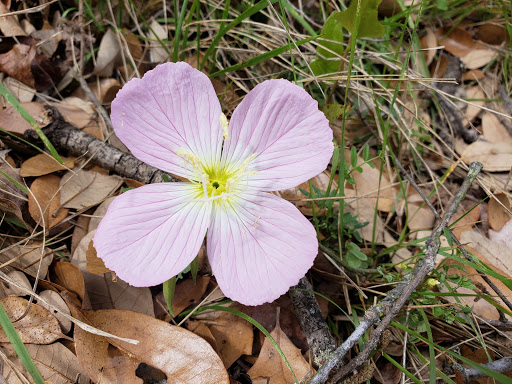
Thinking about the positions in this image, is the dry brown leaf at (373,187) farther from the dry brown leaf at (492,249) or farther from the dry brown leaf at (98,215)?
the dry brown leaf at (98,215)

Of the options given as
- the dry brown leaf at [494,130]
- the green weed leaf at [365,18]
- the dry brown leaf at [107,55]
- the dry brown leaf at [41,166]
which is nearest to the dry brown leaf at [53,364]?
the dry brown leaf at [41,166]

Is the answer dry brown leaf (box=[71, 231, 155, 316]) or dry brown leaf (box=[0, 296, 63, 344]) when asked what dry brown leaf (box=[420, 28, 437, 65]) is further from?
dry brown leaf (box=[0, 296, 63, 344])

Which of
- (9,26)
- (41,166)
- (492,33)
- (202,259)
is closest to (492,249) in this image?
(202,259)

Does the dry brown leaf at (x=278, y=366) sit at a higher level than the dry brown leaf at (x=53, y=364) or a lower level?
lower

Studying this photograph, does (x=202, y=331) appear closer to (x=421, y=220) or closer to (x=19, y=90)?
(x=421, y=220)

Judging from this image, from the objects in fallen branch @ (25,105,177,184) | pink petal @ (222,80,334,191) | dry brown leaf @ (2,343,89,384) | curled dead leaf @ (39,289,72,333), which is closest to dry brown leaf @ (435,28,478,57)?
pink petal @ (222,80,334,191)

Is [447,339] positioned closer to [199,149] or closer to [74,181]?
[199,149]
